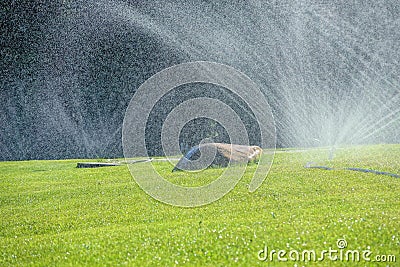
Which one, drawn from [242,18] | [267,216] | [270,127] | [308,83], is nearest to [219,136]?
[270,127]

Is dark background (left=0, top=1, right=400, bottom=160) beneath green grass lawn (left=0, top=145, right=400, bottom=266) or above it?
above

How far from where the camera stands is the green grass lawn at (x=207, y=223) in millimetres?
7004

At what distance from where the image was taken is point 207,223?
8844 millimetres

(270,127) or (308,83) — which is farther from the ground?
(308,83)

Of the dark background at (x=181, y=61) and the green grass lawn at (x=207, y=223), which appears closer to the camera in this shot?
the green grass lawn at (x=207, y=223)

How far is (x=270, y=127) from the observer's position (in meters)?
42.2

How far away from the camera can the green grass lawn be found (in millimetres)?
7004

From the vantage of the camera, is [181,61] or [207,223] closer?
[207,223]

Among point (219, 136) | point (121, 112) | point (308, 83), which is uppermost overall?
point (308, 83)

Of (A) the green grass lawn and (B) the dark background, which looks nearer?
(A) the green grass lawn

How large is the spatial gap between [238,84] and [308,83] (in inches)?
258

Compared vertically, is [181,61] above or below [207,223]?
above

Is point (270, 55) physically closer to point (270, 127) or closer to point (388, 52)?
point (270, 127)

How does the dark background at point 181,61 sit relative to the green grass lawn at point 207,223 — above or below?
above
